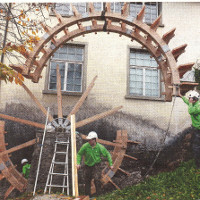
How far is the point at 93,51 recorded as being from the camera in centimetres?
1100

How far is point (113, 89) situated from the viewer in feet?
35.2

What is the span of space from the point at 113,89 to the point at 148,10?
4229 millimetres

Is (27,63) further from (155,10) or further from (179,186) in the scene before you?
(155,10)

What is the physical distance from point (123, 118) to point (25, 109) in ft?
12.6

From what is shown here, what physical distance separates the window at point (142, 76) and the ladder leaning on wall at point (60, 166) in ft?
13.9

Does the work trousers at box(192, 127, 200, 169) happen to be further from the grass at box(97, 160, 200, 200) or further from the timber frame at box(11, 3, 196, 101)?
the timber frame at box(11, 3, 196, 101)

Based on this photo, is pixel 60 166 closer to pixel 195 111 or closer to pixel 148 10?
pixel 195 111

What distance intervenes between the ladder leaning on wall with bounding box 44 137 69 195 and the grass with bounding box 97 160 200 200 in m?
1.08

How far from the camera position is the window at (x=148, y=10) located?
38.7 feet

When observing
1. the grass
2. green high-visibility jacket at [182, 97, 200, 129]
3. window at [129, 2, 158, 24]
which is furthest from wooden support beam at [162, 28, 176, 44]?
window at [129, 2, 158, 24]

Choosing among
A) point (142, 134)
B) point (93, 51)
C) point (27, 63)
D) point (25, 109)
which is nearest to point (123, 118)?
point (142, 134)

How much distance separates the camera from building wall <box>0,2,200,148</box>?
10256mm

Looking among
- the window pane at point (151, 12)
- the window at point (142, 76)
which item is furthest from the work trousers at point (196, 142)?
the window pane at point (151, 12)

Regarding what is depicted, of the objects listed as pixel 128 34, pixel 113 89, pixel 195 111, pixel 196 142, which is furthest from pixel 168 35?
pixel 113 89
